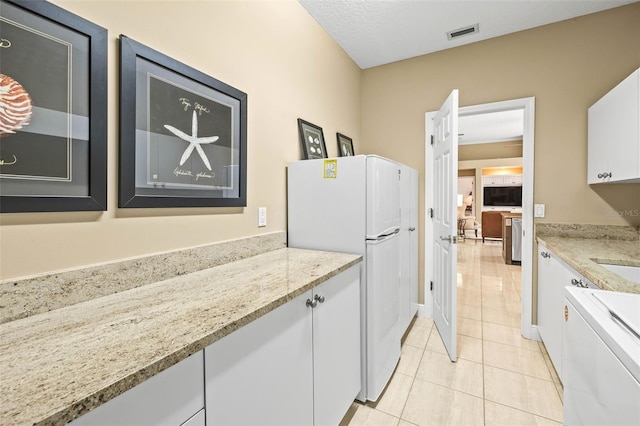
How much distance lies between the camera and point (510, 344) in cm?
239

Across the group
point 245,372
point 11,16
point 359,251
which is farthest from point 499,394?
point 11,16

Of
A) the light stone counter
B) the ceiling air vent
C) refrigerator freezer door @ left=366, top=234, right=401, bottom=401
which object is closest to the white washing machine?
the light stone counter

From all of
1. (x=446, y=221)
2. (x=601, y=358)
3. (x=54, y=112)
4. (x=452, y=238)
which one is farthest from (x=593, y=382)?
(x=54, y=112)

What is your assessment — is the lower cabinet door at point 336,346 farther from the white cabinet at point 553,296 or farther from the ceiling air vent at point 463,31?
the ceiling air vent at point 463,31

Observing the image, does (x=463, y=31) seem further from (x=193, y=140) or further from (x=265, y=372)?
(x=265, y=372)

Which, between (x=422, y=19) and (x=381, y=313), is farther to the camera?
(x=422, y=19)

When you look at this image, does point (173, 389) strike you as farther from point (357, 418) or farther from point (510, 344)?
point (510, 344)

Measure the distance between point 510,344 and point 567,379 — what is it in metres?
1.52

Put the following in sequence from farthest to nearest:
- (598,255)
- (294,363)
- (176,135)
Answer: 1. (598,255)
2. (176,135)
3. (294,363)

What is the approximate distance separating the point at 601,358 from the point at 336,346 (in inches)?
37.7

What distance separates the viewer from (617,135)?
1858 mm

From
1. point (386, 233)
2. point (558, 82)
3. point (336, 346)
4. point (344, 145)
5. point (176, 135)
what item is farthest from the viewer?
point (344, 145)

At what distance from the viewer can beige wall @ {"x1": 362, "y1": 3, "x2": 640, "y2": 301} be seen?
224 cm

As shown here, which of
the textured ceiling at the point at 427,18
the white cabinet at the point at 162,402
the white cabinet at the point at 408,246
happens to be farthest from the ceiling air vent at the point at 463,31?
the white cabinet at the point at 162,402
